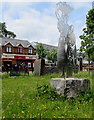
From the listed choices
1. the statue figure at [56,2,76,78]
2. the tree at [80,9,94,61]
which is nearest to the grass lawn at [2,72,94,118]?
the statue figure at [56,2,76,78]

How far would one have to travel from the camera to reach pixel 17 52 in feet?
132

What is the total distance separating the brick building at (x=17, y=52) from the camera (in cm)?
3716

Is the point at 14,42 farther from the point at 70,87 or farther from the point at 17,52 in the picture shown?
the point at 70,87

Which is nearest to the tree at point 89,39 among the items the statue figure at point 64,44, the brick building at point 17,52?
the brick building at point 17,52

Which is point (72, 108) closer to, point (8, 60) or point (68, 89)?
point (68, 89)

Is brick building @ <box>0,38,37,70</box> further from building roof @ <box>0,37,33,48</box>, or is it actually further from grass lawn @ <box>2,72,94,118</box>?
grass lawn @ <box>2,72,94,118</box>

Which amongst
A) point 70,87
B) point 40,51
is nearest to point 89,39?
point 40,51

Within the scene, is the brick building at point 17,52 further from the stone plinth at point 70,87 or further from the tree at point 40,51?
the stone plinth at point 70,87

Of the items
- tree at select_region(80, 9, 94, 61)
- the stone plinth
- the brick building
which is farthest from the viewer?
the brick building

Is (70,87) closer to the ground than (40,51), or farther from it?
closer to the ground

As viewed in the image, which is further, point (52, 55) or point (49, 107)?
point (52, 55)

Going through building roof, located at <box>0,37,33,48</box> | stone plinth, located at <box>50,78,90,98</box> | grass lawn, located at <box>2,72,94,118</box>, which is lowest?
grass lawn, located at <box>2,72,94,118</box>

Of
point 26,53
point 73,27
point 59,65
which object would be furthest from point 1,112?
point 26,53

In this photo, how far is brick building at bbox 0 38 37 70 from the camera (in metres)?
37.2
